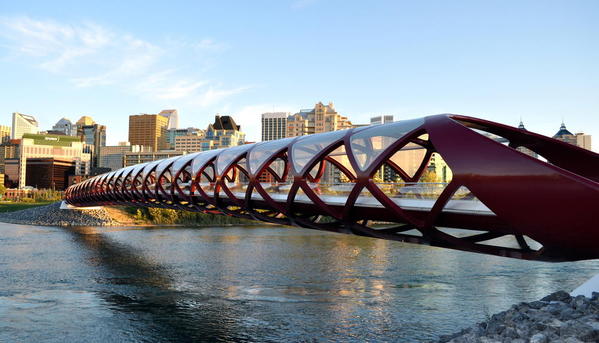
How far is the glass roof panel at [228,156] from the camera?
78.4 ft

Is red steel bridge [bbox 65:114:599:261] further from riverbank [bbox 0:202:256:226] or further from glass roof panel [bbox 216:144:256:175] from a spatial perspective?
riverbank [bbox 0:202:256:226]

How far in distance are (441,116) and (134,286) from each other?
2100 cm

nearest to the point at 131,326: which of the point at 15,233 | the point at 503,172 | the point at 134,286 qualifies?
the point at 134,286

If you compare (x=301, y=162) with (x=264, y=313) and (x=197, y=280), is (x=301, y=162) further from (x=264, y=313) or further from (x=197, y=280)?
(x=197, y=280)

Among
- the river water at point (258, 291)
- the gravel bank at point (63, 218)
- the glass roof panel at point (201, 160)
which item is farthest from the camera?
the gravel bank at point (63, 218)

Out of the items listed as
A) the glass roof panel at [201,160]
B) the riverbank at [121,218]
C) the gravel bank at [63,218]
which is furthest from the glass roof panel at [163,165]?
the gravel bank at [63,218]

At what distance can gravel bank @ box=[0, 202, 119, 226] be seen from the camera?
7125cm

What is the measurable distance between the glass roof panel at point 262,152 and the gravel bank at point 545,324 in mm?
10056

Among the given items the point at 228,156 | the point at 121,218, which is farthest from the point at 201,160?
the point at 121,218

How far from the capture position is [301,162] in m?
17.6

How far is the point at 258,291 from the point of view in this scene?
80.0 ft

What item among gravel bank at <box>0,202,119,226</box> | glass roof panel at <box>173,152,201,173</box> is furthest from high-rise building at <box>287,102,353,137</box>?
glass roof panel at <box>173,152,201,173</box>

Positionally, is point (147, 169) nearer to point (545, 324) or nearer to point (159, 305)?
point (159, 305)

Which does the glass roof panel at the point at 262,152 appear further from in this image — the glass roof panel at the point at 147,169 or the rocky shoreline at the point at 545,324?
the glass roof panel at the point at 147,169
